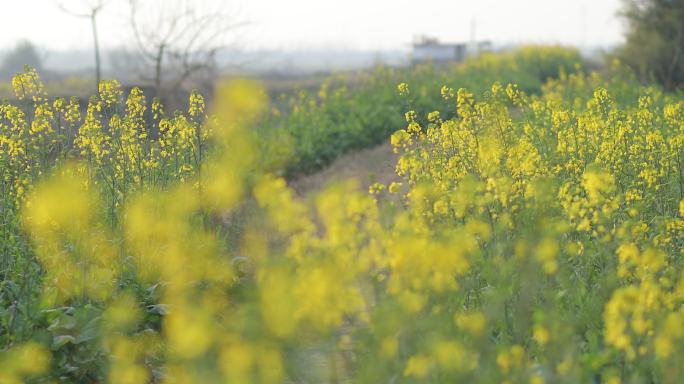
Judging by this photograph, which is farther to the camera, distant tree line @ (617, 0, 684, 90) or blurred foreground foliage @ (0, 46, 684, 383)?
distant tree line @ (617, 0, 684, 90)

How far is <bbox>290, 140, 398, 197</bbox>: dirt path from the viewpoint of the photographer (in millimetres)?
11844

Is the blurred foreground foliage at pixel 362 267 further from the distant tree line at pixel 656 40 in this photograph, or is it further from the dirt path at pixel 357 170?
the distant tree line at pixel 656 40

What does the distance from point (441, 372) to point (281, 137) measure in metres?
10.0

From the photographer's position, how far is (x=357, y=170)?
12.7 meters

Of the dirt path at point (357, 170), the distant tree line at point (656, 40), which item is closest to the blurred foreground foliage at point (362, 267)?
the dirt path at point (357, 170)

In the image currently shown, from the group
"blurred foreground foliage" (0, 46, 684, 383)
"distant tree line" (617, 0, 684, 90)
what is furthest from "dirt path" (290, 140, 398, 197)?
"distant tree line" (617, 0, 684, 90)

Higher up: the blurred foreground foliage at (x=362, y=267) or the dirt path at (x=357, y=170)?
the blurred foreground foliage at (x=362, y=267)

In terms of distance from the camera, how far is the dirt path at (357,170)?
11.8 meters

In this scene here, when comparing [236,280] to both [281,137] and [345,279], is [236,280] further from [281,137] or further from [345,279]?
[281,137]

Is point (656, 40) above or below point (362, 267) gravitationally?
above

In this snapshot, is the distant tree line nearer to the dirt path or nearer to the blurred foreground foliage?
the dirt path

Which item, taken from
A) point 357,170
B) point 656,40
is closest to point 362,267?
point 357,170

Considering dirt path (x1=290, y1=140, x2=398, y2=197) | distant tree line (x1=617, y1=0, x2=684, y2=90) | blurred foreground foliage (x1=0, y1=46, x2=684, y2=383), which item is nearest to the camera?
blurred foreground foliage (x1=0, y1=46, x2=684, y2=383)

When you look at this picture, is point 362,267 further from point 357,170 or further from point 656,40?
point 656,40
